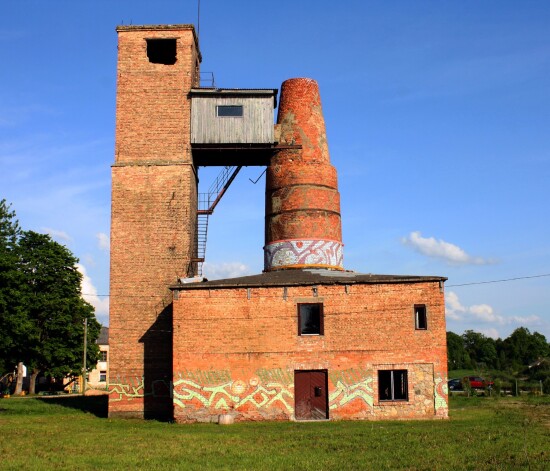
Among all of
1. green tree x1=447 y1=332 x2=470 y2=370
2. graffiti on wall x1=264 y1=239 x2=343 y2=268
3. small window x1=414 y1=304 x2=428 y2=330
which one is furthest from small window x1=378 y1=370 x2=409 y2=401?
green tree x1=447 y1=332 x2=470 y2=370

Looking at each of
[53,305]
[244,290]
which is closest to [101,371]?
[53,305]

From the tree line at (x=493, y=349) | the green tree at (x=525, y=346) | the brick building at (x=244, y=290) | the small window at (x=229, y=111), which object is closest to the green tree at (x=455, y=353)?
the tree line at (x=493, y=349)

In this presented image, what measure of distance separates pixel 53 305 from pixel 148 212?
22029mm

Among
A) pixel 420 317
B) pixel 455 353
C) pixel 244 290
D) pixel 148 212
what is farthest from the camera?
pixel 455 353

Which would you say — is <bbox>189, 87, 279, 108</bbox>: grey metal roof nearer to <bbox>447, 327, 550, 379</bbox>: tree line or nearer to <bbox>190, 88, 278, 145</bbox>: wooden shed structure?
<bbox>190, 88, 278, 145</bbox>: wooden shed structure

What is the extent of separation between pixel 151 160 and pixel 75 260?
895 inches

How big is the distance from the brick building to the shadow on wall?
40 millimetres

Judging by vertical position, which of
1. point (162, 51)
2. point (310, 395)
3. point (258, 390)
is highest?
point (162, 51)

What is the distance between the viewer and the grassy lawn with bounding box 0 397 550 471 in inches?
532

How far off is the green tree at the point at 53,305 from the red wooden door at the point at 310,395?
86.8ft

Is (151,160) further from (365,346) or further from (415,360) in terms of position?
(415,360)

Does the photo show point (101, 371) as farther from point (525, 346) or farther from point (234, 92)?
point (525, 346)

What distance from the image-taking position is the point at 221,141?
1093 inches

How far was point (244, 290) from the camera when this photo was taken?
2389 centimetres
